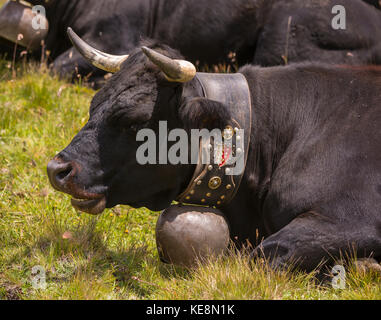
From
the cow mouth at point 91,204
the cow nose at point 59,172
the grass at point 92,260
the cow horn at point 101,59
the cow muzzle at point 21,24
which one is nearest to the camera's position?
the grass at point 92,260

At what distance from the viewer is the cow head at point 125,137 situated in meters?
4.34

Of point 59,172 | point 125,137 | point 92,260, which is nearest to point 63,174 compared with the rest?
point 59,172

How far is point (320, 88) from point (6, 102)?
150 inches

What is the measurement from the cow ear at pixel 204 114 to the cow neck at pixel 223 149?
6cm

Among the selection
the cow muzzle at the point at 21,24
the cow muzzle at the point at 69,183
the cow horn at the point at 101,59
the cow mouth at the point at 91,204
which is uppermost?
the cow horn at the point at 101,59

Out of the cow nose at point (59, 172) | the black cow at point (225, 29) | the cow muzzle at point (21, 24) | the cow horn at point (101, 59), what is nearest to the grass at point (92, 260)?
the cow nose at point (59, 172)

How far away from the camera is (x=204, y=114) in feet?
14.3

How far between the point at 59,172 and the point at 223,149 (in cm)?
106

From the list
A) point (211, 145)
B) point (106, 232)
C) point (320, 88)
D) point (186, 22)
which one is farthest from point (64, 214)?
point (186, 22)

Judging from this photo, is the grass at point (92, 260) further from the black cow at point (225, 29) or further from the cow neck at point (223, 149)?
the black cow at point (225, 29)

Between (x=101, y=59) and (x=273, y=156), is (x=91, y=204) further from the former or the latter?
(x=273, y=156)

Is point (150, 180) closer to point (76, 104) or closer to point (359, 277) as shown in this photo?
point (359, 277)

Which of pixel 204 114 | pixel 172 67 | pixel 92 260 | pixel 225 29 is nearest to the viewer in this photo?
pixel 172 67

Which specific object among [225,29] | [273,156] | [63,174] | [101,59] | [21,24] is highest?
[101,59]
